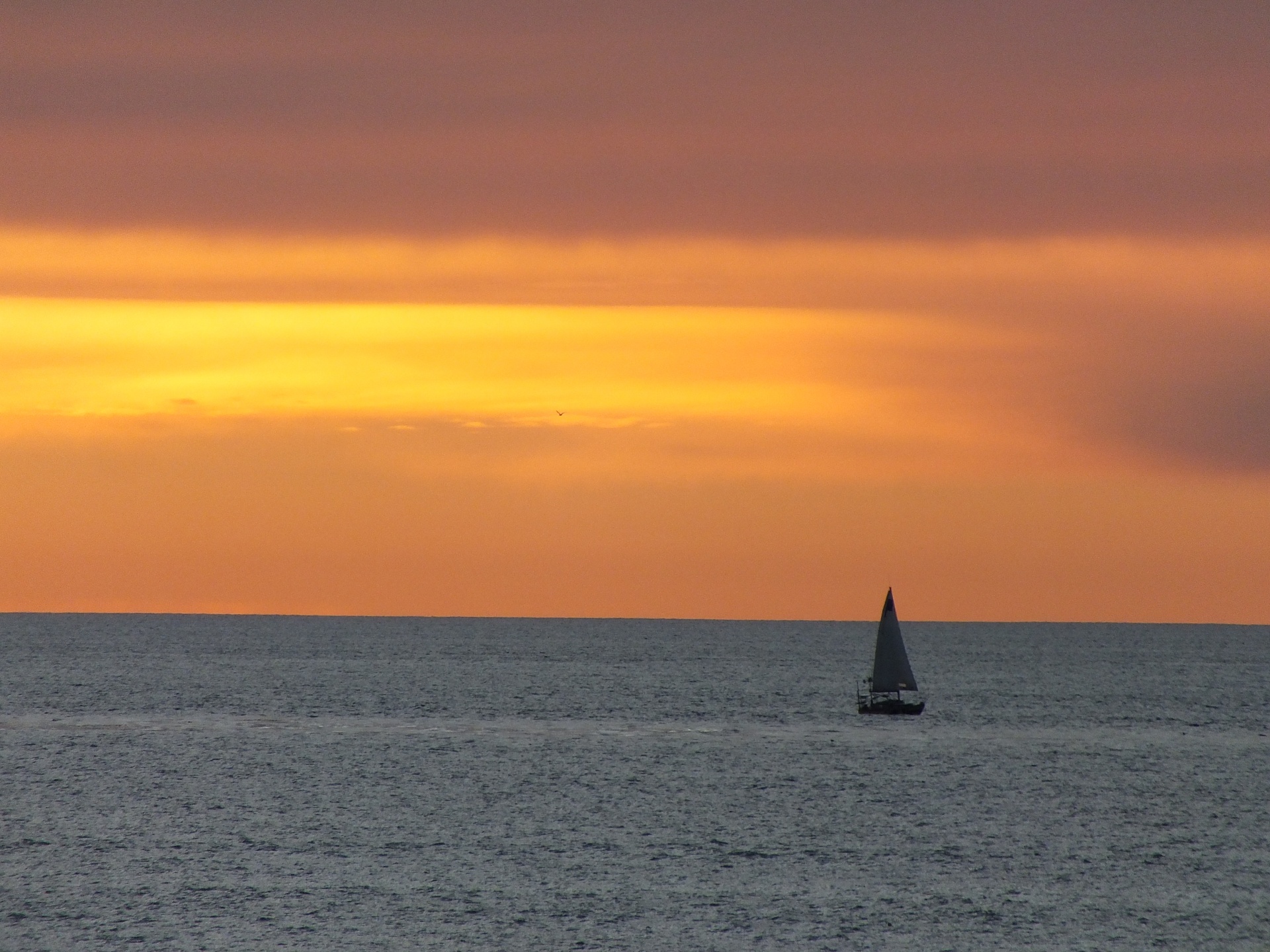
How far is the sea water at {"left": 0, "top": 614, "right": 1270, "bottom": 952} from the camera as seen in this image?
123ft

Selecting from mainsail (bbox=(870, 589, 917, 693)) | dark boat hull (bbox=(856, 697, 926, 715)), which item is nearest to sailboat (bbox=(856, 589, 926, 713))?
mainsail (bbox=(870, 589, 917, 693))

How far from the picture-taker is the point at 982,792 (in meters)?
66.5

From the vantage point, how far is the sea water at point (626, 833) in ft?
123

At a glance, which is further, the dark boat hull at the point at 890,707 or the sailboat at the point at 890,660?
the dark boat hull at the point at 890,707

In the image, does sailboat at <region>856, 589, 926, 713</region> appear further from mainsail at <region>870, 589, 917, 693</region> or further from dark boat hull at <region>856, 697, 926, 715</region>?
dark boat hull at <region>856, 697, 926, 715</region>

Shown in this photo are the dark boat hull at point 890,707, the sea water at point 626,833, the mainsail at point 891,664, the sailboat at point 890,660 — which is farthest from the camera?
the dark boat hull at point 890,707

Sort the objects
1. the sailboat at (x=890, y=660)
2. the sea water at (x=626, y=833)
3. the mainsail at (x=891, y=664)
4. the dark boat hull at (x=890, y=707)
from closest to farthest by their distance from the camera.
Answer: the sea water at (x=626, y=833) → the sailboat at (x=890, y=660) → the mainsail at (x=891, y=664) → the dark boat hull at (x=890, y=707)

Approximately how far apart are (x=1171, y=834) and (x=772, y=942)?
25040mm

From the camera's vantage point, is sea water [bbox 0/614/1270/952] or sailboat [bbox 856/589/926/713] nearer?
sea water [bbox 0/614/1270/952]

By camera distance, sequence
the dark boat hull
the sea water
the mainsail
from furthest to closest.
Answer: the dark boat hull → the mainsail → the sea water

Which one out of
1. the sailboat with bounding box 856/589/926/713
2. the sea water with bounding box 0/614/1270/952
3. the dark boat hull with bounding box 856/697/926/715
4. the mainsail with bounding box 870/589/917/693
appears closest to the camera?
the sea water with bounding box 0/614/1270/952

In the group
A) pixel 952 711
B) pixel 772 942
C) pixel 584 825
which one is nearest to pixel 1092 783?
pixel 584 825

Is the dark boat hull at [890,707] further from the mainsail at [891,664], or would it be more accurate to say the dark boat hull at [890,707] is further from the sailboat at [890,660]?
the mainsail at [891,664]

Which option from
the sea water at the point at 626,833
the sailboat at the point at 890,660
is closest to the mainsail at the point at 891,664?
the sailboat at the point at 890,660
